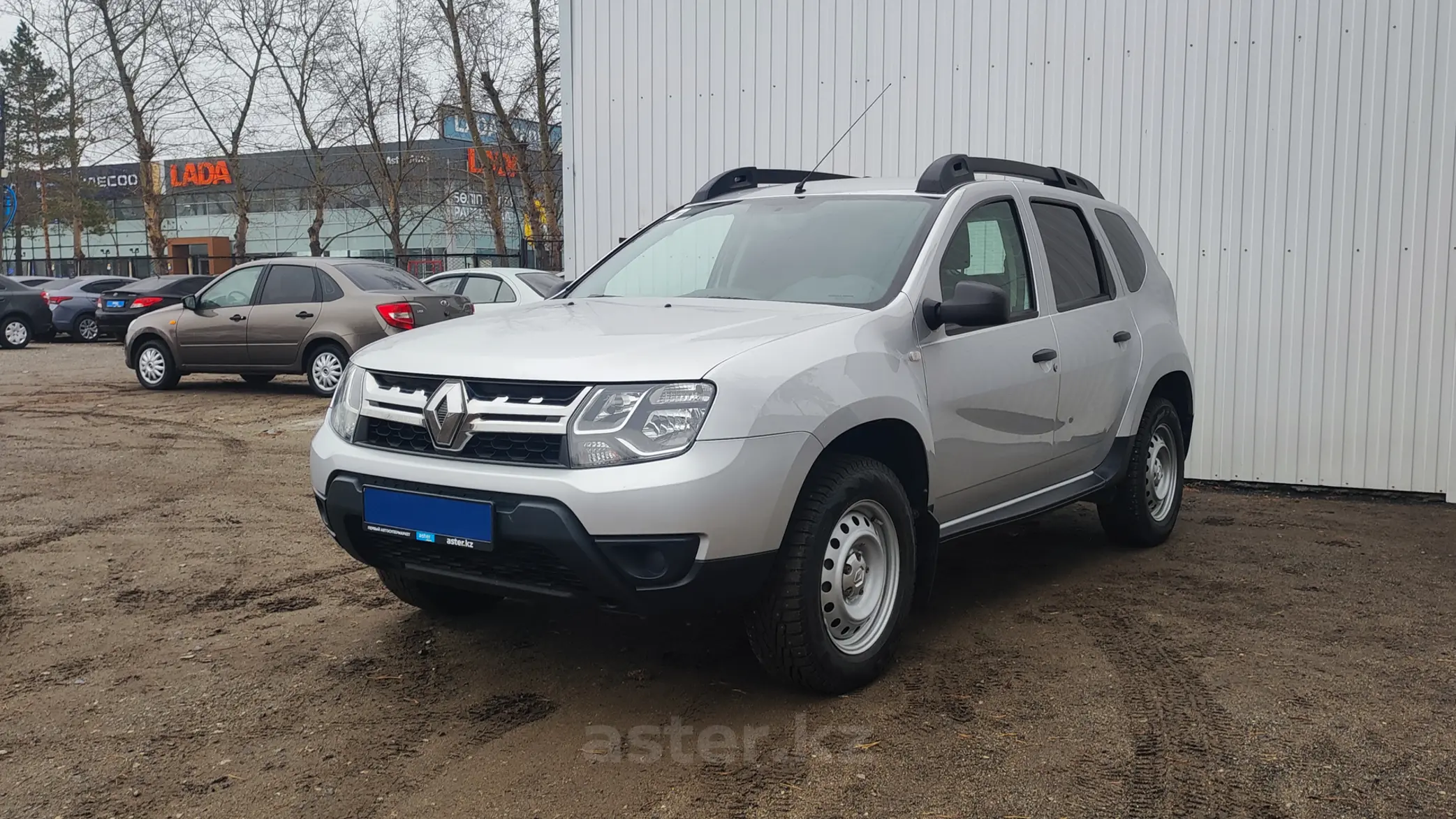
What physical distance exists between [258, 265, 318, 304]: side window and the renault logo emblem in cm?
1025

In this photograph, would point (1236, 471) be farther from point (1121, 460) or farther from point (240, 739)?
point (240, 739)

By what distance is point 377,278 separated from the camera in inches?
531

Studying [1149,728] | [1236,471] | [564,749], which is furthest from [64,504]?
[1236,471]

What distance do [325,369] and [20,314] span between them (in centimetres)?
1284

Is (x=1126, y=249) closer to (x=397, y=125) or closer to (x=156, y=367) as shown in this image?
(x=156, y=367)

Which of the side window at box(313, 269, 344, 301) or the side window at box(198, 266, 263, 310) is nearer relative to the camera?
the side window at box(313, 269, 344, 301)

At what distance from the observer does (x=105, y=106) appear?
39625mm

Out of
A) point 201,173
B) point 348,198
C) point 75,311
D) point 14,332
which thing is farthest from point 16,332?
point 201,173

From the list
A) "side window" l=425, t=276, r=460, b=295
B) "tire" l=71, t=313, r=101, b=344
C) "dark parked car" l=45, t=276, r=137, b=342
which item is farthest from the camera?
"tire" l=71, t=313, r=101, b=344

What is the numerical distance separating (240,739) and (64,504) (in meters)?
4.43

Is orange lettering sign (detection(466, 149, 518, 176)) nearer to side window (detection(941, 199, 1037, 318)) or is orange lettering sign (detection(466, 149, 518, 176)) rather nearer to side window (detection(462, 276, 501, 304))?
side window (detection(462, 276, 501, 304))

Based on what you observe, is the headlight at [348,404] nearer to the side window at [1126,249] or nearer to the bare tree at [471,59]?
the side window at [1126,249]

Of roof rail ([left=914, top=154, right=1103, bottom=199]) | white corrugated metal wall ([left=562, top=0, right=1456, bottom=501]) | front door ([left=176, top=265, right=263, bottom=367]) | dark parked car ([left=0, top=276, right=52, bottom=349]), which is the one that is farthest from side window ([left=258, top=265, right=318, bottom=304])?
dark parked car ([left=0, top=276, right=52, bottom=349])

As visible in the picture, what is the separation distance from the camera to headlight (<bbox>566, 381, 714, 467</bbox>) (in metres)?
3.43
